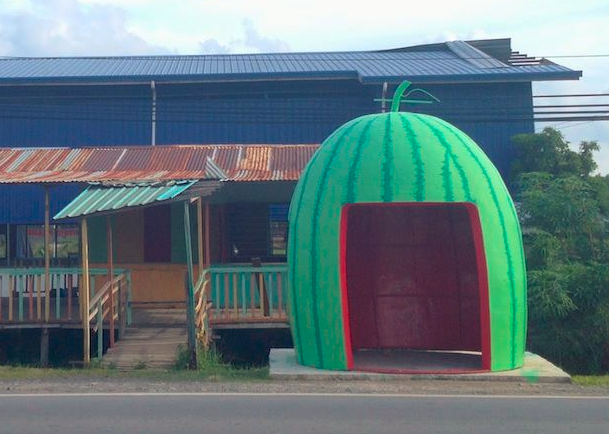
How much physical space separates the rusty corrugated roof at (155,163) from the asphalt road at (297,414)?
5960 mm

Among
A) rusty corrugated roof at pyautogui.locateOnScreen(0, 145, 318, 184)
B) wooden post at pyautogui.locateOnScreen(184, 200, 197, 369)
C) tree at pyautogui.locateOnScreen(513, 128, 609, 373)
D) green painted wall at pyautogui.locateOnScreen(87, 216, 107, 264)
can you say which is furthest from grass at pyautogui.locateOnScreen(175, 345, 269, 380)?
green painted wall at pyautogui.locateOnScreen(87, 216, 107, 264)

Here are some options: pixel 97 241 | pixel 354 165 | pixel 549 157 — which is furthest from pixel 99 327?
pixel 549 157

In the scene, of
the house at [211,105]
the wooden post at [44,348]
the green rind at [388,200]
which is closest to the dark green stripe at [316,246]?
the green rind at [388,200]

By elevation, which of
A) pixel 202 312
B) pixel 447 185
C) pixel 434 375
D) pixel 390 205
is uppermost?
pixel 447 185

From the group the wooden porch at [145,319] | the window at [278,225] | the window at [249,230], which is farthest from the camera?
the window at [278,225]

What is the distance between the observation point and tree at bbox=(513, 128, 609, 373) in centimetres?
1472

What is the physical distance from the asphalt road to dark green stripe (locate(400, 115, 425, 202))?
8.51ft

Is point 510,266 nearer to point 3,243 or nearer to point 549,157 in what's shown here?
point 549,157

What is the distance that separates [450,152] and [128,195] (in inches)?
191

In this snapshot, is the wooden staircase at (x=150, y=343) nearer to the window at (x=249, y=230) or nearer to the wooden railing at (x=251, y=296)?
the wooden railing at (x=251, y=296)

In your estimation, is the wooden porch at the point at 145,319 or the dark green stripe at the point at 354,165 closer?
the dark green stripe at the point at 354,165

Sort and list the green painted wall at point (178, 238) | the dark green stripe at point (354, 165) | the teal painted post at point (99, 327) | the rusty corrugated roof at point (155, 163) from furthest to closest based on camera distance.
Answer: the green painted wall at point (178, 238) < the rusty corrugated roof at point (155, 163) < the teal painted post at point (99, 327) < the dark green stripe at point (354, 165)

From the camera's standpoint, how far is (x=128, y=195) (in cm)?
1323

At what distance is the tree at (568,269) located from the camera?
48.3 feet
